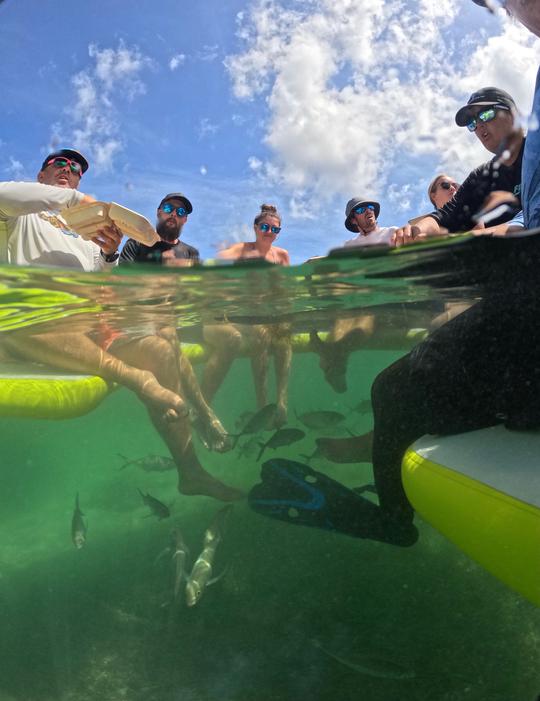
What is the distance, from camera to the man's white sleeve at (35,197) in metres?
4.41

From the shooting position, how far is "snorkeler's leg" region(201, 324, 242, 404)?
29.2ft

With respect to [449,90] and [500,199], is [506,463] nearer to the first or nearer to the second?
[500,199]

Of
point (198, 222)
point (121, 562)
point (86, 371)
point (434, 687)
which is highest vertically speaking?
point (198, 222)

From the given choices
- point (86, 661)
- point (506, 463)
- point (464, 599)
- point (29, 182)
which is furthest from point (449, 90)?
point (86, 661)

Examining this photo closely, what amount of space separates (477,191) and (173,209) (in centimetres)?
282

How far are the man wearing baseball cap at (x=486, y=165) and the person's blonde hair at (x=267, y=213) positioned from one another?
4.11 feet

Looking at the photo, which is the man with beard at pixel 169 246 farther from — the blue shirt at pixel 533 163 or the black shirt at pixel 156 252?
the blue shirt at pixel 533 163

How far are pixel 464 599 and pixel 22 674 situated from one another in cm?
493

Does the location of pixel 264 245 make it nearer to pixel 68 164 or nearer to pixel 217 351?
pixel 68 164

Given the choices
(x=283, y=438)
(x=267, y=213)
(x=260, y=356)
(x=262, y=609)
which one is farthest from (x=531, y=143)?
(x=260, y=356)

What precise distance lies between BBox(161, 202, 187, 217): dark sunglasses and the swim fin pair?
2.83 m

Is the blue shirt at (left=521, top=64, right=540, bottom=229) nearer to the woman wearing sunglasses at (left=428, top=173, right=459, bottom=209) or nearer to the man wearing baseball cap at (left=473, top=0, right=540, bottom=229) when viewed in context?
the man wearing baseball cap at (left=473, top=0, right=540, bottom=229)

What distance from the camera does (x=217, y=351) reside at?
31.5 ft

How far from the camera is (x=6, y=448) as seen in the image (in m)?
26.1
